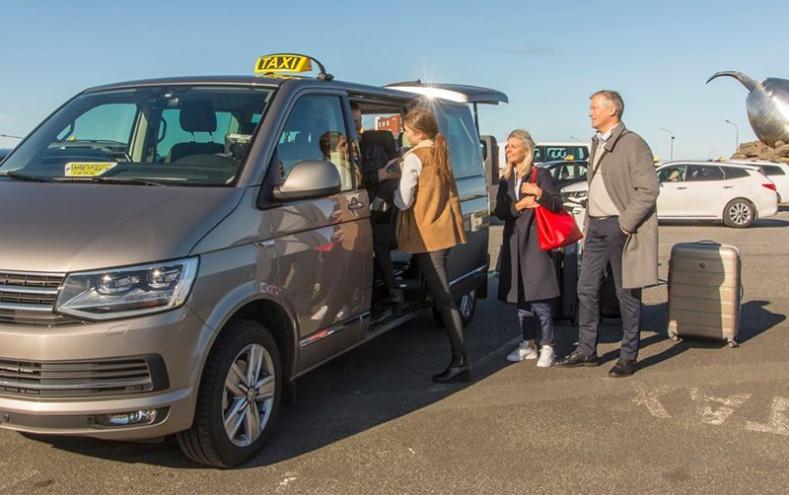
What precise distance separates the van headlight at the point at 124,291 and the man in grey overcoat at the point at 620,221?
Result: 10.7 feet

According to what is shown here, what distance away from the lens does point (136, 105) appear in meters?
4.72

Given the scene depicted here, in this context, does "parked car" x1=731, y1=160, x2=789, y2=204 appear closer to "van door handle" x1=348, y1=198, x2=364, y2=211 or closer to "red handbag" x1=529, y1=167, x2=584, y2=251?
"red handbag" x1=529, y1=167, x2=584, y2=251

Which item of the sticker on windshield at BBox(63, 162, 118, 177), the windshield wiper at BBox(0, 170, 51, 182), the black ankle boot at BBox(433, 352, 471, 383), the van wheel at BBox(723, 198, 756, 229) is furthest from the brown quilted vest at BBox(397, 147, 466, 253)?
the van wheel at BBox(723, 198, 756, 229)

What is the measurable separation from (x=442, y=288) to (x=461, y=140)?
6.80ft

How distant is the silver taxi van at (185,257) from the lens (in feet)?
10.6

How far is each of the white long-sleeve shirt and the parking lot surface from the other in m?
1.28

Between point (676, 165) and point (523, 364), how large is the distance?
14039 mm

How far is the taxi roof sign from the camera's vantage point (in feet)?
16.8

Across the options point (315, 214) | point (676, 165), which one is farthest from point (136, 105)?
point (676, 165)

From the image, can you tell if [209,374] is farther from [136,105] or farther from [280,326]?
[136,105]

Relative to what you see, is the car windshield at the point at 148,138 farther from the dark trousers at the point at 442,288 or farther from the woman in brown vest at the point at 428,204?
the dark trousers at the point at 442,288

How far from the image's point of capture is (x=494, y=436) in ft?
14.3

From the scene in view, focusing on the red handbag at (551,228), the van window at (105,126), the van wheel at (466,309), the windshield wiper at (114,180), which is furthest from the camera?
the van wheel at (466,309)

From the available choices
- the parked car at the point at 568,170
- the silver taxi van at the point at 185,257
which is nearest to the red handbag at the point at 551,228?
the silver taxi van at the point at 185,257
